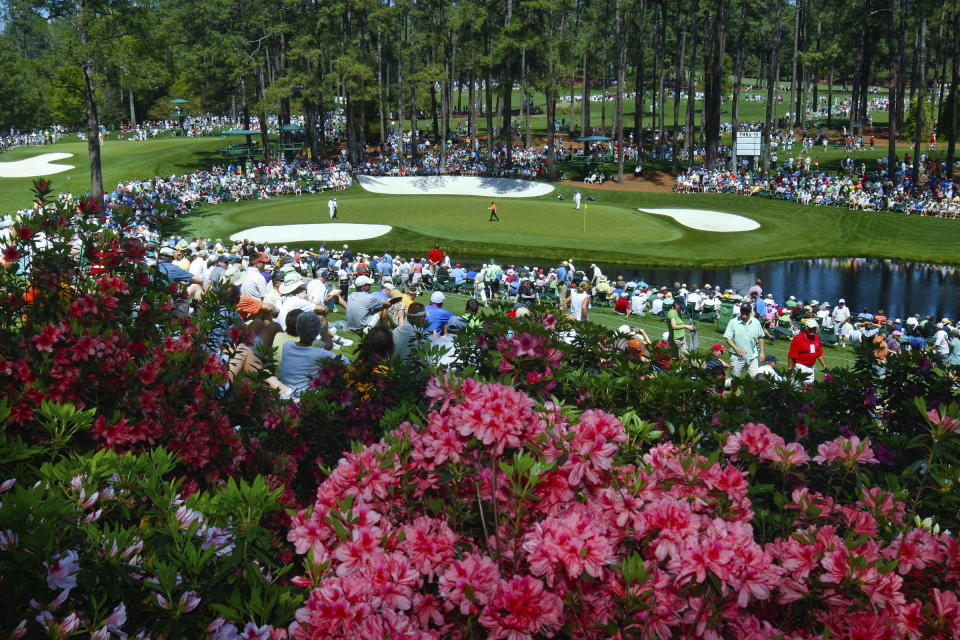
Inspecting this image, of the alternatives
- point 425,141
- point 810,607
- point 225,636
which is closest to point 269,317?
point 225,636

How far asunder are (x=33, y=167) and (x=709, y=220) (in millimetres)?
47123

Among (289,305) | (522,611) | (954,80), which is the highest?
(954,80)

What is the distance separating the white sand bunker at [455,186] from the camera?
4966cm

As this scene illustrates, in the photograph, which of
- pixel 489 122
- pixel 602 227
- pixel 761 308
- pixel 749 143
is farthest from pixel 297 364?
pixel 749 143

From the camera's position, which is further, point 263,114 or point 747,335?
point 263,114

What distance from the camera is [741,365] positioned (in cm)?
1238

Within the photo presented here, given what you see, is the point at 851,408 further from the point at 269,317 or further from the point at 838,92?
the point at 838,92

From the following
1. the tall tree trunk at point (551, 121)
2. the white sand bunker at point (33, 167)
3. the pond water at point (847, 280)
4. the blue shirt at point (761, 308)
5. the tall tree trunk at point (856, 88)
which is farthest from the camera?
the tall tree trunk at point (856, 88)

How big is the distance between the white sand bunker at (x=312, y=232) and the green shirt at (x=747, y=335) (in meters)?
25.2

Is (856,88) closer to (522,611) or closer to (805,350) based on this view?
(805,350)

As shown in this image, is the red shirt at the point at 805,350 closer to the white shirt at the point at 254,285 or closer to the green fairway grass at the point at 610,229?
the white shirt at the point at 254,285

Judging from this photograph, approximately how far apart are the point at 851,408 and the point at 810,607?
334cm

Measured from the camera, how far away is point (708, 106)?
57.1 m

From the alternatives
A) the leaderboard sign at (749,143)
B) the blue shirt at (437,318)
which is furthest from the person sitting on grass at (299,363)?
the leaderboard sign at (749,143)
